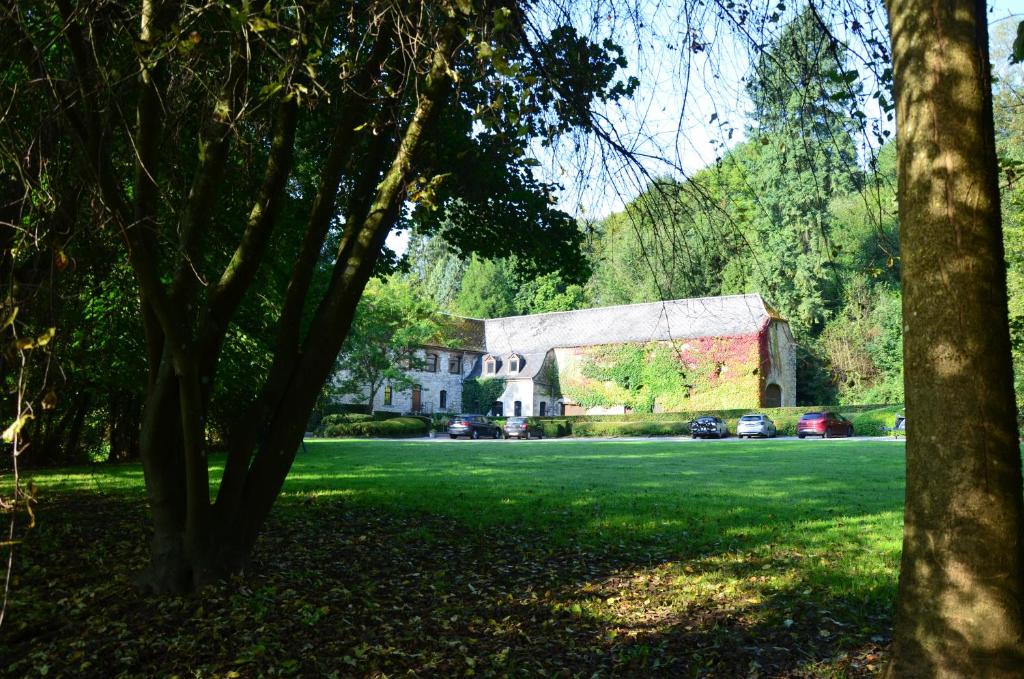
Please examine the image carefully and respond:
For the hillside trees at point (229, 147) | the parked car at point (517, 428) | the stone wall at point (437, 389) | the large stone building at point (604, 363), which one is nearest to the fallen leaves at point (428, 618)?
the hillside trees at point (229, 147)

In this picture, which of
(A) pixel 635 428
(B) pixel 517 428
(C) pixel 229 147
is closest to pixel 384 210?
(C) pixel 229 147

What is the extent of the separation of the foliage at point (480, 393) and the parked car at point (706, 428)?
19.6 metres

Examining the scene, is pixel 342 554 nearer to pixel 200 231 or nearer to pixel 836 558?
pixel 200 231

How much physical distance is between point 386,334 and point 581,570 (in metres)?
33.1

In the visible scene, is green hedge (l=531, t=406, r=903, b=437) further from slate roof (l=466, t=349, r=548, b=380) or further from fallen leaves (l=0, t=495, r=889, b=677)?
fallen leaves (l=0, t=495, r=889, b=677)

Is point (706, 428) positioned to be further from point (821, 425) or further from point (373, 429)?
point (373, 429)

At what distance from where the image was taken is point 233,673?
452cm

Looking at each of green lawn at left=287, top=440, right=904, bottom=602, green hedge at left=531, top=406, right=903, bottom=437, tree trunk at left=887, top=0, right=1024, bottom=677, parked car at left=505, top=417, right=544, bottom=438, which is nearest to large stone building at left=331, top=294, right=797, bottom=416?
green hedge at left=531, top=406, right=903, bottom=437

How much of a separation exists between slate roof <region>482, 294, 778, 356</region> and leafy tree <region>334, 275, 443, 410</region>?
12.8 m

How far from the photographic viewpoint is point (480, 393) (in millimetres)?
53781

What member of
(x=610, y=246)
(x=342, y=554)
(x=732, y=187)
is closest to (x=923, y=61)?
(x=732, y=187)

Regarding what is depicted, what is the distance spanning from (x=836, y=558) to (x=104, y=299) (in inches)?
378

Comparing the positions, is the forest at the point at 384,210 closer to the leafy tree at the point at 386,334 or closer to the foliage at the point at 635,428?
the leafy tree at the point at 386,334

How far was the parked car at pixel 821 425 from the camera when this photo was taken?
35062 millimetres
